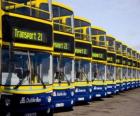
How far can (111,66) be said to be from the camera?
988 inches

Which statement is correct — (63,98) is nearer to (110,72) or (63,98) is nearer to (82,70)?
(82,70)

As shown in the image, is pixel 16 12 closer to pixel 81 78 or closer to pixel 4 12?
pixel 4 12

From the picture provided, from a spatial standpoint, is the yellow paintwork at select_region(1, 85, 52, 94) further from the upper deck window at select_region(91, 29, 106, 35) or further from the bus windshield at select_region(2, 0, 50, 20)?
the upper deck window at select_region(91, 29, 106, 35)

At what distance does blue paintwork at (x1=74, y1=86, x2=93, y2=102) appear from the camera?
1788 cm

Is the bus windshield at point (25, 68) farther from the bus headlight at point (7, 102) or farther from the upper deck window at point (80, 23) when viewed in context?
the upper deck window at point (80, 23)

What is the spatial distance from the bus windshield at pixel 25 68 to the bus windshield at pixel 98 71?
8.05 metres

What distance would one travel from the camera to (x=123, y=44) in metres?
31.5

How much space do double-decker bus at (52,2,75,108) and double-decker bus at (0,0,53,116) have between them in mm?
2070

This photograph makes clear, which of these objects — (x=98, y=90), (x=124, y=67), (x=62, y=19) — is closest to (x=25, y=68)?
(x=62, y=19)

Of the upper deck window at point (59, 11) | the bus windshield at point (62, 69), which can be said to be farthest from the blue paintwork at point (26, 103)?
the upper deck window at point (59, 11)

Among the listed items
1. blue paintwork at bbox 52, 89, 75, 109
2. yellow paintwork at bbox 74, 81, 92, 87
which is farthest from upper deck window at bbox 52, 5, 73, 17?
yellow paintwork at bbox 74, 81, 92, 87

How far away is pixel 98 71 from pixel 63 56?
22.2 ft

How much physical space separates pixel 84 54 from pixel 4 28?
839 centimetres

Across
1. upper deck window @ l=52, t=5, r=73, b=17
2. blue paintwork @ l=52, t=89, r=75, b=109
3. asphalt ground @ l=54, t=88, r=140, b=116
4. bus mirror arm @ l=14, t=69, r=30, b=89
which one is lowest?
asphalt ground @ l=54, t=88, r=140, b=116
